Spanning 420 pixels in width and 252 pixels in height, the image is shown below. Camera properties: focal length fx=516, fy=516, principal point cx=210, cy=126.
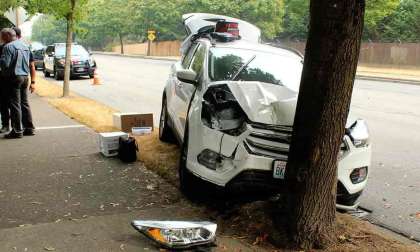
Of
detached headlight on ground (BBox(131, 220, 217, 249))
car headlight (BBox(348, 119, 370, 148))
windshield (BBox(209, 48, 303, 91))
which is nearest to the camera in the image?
detached headlight on ground (BBox(131, 220, 217, 249))

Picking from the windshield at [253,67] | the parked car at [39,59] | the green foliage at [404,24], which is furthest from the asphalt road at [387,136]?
the green foliage at [404,24]

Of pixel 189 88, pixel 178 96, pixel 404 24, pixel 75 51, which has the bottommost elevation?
pixel 75 51

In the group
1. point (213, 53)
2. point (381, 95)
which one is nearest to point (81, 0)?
point (213, 53)

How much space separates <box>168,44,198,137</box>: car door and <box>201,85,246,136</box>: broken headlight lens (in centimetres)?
115

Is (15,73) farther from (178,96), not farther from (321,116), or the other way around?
(321,116)

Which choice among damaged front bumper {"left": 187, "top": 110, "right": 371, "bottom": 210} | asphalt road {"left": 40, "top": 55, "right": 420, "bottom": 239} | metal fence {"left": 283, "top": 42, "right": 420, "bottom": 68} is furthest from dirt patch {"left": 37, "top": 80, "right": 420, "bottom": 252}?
metal fence {"left": 283, "top": 42, "right": 420, "bottom": 68}

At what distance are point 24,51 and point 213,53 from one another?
3731mm

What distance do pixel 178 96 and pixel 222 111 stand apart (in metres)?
1.92

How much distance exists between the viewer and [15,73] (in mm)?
8344

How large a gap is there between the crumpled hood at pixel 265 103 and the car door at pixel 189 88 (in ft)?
3.35

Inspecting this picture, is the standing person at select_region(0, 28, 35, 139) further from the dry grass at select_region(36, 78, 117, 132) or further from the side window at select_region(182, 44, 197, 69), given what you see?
the side window at select_region(182, 44, 197, 69)

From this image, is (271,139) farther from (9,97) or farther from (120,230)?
(9,97)

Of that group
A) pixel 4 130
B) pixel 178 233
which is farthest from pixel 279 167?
pixel 4 130

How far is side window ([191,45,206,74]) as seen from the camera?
21.2ft
